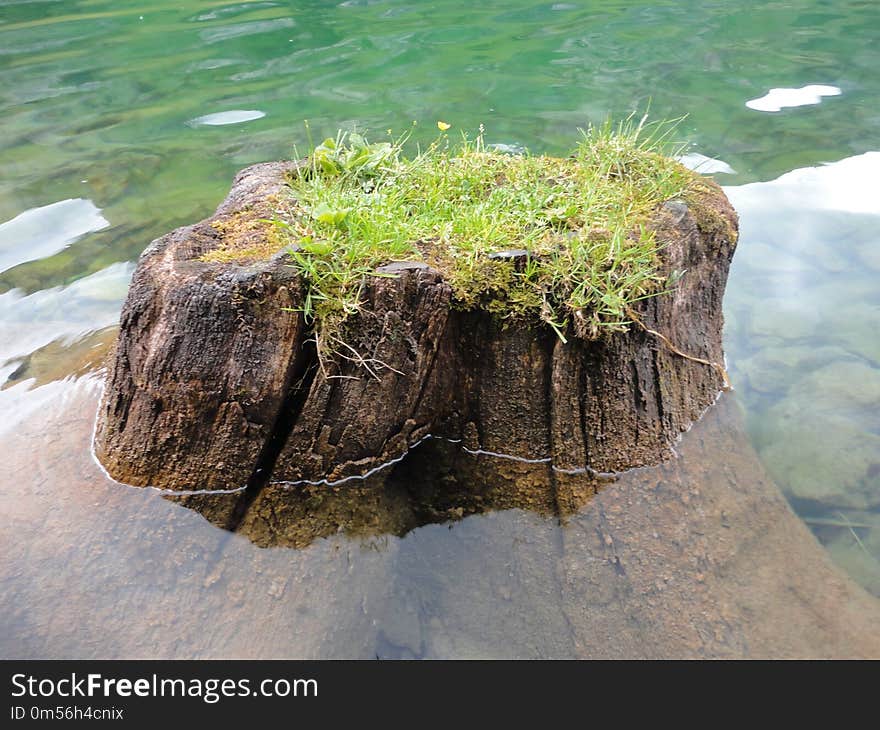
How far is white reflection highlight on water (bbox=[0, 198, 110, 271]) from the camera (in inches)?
231

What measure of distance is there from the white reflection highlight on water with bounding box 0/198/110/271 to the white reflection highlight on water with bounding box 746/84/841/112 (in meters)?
6.86

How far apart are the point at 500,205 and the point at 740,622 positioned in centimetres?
198

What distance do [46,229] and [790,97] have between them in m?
7.87

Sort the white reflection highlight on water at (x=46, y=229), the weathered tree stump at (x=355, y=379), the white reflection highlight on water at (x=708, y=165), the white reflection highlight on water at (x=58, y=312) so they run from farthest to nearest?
the white reflection highlight on water at (x=708, y=165)
the white reflection highlight on water at (x=46, y=229)
the white reflection highlight on water at (x=58, y=312)
the weathered tree stump at (x=355, y=379)

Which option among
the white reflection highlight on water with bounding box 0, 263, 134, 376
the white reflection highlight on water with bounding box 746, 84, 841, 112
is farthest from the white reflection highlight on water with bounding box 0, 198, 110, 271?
the white reflection highlight on water with bounding box 746, 84, 841, 112

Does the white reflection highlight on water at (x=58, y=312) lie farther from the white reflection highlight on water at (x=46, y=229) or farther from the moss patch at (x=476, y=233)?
the moss patch at (x=476, y=233)

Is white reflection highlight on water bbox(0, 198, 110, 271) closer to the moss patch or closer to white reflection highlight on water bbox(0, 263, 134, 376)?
white reflection highlight on water bbox(0, 263, 134, 376)

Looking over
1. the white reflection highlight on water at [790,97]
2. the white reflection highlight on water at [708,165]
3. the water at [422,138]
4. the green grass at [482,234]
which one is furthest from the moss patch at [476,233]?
the white reflection highlight on water at [790,97]

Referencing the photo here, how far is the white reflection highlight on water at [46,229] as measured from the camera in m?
5.87

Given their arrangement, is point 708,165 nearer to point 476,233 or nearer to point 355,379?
point 476,233

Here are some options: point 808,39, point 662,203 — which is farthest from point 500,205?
point 808,39

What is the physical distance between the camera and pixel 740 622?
114 inches

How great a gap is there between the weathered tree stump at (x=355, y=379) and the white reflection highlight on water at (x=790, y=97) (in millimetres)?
5768
